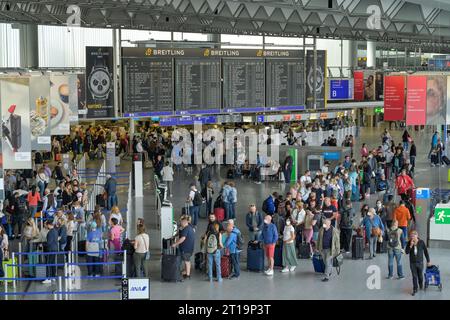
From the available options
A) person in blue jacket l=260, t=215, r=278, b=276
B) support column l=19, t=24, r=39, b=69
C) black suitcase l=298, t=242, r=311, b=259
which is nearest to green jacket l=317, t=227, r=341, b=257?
person in blue jacket l=260, t=215, r=278, b=276

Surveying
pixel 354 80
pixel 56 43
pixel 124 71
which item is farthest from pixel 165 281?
pixel 56 43

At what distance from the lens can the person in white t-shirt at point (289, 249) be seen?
17.3 meters

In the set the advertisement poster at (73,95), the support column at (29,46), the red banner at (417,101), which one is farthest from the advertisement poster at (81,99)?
the support column at (29,46)

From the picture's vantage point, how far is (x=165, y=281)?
54.5ft

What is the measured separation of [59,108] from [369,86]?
23.5 metres

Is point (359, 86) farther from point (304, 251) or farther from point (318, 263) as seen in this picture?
point (318, 263)

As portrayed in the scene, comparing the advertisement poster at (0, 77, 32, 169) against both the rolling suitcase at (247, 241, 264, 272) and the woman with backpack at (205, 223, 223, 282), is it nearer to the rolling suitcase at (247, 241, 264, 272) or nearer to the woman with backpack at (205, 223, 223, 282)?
the woman with backpack at (205, 223, 223, 282)

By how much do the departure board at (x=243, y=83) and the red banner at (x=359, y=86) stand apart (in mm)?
15858

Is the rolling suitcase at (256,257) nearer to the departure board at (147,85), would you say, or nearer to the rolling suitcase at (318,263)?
the rolling suitcase at (318,263)

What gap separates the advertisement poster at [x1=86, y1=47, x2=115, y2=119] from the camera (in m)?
23.7

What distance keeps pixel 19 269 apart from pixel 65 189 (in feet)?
17.1
